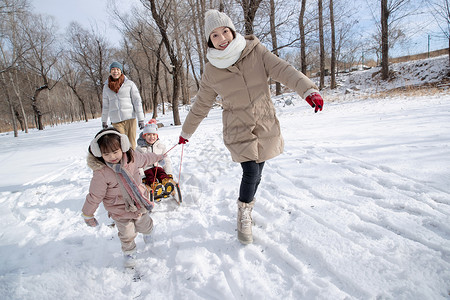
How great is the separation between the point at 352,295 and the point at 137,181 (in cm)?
180

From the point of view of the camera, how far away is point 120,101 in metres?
3.72

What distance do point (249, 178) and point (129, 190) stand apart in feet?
3.37

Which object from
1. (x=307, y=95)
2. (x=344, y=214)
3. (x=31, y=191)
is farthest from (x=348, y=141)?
(x=31, y=191)

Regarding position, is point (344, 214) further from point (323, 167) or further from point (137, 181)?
point (137, 181)

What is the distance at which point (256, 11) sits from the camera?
714cm

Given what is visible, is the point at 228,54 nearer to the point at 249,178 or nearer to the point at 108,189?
the point at 249,178

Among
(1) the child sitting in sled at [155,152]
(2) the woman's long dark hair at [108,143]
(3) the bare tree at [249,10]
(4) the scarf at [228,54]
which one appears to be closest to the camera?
(4) the scarf at [228,54]

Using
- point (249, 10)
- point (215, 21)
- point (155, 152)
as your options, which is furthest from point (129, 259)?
point (249, 10)

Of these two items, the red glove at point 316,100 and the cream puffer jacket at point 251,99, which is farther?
the cream puffer jacket at point 251,99

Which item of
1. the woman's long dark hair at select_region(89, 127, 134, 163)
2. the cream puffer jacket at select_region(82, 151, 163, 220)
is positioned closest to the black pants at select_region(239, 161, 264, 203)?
the cream puffer jacket at select_region(82, 151, 163, 220)

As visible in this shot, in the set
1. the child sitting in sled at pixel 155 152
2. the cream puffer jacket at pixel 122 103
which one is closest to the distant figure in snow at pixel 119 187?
the child sitting in sled at pixel 155 152

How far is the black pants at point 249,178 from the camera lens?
5.83ft

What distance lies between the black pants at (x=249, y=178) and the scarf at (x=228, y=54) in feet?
2.64

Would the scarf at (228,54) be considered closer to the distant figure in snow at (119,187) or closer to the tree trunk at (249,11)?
the distant figure in snow at (119,187)
